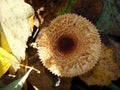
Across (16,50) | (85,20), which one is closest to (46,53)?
(16,50)

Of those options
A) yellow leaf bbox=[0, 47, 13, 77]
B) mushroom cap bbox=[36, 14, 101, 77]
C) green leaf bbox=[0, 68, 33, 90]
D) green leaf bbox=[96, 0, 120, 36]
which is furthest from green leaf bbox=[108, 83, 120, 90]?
yellow leaf bbox=[0, 47, 13, 77]

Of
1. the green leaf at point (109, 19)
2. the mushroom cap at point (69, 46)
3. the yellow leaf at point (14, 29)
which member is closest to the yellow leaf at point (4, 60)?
the yellow leaf at point (14, 29)

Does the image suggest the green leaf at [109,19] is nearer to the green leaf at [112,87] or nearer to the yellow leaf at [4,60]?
the green leaf at [112,87]

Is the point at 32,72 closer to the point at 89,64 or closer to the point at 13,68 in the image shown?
the point at 13,68

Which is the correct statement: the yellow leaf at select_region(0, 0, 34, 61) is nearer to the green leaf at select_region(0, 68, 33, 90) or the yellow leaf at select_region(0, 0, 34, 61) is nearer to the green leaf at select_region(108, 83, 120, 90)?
the green leaf at select_region(0, 68, 33, 90)

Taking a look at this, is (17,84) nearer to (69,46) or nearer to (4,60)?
(4,60)
